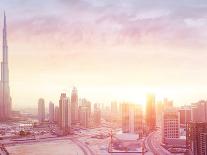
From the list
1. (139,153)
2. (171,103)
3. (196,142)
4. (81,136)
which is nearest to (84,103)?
(171,103)

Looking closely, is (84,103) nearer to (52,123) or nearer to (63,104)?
(52,123)

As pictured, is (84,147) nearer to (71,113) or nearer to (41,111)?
(71,113)

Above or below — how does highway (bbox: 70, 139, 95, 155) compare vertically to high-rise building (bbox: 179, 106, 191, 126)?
below

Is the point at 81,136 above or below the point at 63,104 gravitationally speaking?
below

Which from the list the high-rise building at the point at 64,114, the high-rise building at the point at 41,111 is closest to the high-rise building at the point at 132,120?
the high-rise building at the point at 64,114

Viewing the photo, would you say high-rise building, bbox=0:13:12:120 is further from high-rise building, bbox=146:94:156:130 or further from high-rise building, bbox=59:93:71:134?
high-rise building, bbox=146:94:156:130

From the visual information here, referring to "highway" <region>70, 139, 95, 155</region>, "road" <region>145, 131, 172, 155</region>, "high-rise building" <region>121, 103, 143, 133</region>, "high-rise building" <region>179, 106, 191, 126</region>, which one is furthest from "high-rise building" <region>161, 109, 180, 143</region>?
"high-rise building" <region>179, 106, 191, 126</region>

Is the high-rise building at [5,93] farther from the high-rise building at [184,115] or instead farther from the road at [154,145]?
the road at [154,145]
